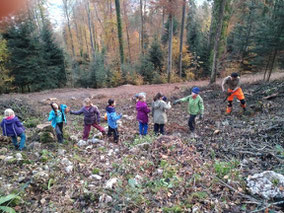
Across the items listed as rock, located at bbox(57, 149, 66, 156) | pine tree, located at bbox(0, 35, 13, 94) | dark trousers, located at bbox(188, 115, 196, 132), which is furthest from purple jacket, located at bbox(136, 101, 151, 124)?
pine tree, located at bbox(0, 35, 13, 94)

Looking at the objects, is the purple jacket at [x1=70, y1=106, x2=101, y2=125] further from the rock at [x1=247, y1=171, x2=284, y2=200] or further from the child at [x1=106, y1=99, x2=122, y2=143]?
the rock at [x1=247, y1=171, x2=284, y2=200]

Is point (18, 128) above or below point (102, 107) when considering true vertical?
above

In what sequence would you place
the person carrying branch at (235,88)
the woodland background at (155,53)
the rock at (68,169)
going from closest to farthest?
the rock at (68,169) → the person carrying branch at (235,88) → the woodland background at (155,53)

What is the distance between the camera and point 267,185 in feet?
9.34

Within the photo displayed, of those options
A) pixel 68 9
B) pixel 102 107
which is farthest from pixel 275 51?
pixel 68 9

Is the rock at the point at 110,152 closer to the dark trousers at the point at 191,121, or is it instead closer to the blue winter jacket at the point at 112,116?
the blue winter jacket at the point at 112,116

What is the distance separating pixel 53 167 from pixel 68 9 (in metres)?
32.8

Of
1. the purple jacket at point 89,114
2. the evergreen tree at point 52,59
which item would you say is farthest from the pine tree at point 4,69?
the purple jacket at point 89,114

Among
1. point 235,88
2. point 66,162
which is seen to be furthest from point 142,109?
point 235,88

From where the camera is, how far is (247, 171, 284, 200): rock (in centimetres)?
273

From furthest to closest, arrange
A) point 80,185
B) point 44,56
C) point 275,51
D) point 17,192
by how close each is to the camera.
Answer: point 44,56
point 275,51
point 80,185
point 17,192

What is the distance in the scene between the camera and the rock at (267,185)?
2734 millimetres

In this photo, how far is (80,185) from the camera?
324cm

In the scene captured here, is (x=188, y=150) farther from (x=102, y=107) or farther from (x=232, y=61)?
(x=232, y=61)
